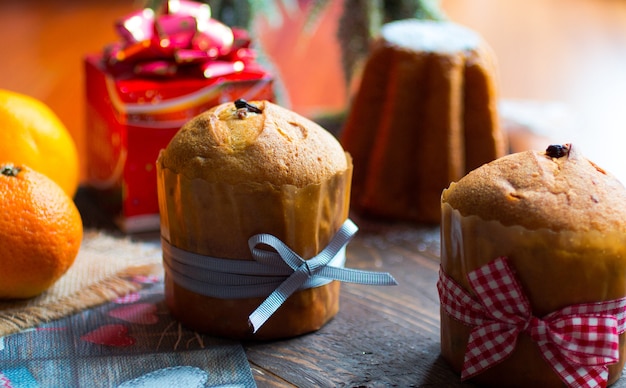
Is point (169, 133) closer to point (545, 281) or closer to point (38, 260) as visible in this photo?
point (38, 260)

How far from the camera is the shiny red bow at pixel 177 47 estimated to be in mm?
1164

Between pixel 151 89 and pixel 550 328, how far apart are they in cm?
66

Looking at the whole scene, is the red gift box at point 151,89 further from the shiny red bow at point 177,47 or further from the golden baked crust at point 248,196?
the golden baked crust at point 248,196

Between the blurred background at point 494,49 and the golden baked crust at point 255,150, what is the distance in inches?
24.2

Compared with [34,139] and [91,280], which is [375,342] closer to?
[91,280]

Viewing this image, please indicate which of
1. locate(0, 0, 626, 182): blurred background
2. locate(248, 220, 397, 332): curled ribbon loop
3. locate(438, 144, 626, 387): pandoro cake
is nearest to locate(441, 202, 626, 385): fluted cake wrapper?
locate(438, 144, 626, 387): pandoro cake

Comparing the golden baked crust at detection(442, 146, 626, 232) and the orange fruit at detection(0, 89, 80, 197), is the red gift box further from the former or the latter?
the golden baked crust at detection(442, 146, 626, 232)

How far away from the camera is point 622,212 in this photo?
0.72 m

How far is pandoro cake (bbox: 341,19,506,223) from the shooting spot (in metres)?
1.21

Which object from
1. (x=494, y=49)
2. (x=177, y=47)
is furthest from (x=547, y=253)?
(x=494, y=49)

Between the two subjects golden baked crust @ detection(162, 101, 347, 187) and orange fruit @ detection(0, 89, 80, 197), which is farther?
orange fruit @ detection(0, 89, 80, 197)

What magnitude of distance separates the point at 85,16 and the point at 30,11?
151mm

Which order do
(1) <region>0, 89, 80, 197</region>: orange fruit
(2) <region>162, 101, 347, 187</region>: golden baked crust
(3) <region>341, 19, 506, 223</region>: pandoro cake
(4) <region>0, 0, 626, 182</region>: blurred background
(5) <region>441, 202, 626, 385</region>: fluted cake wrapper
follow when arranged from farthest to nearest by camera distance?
(4) <region>0, 0, 626, 182</region>: blurred background → (3) <region>341, 19, 506, 223</region>: pandoro cake → (1) <region>0, 89, 80, 197</region>: orange fruit → (2) <region>162, 101, 347, 187</region>: golden baked crust → (5) <region>441, 202, 626, 385</region>: fluted cake wrapper

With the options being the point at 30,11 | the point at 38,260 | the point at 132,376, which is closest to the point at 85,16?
the point at 30,11
